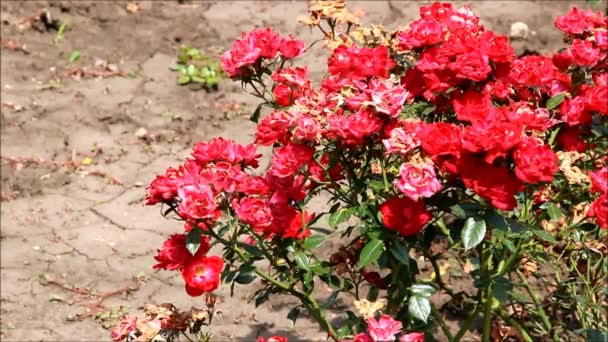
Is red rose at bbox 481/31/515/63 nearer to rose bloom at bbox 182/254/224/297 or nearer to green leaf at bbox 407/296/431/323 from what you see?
green leaf at bbox 407/296/431/323

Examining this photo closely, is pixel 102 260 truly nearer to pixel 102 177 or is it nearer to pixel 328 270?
pixel 102 177

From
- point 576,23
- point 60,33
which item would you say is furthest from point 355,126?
point 60,33

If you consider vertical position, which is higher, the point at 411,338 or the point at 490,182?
the point at 490,182

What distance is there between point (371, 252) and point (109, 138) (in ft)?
9.59

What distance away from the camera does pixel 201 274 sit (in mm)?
1955

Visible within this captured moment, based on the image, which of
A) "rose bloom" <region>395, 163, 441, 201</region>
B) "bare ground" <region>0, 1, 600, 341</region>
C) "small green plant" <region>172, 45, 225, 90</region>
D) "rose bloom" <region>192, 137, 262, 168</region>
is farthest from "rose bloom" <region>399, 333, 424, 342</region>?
"small green plant" <region>172, 45, 225, 90</region>

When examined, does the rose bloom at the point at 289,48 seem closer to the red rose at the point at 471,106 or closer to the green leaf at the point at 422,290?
the red rose at the point at 471,106

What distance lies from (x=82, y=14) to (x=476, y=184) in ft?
14.2

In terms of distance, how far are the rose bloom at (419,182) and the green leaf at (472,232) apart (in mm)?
121

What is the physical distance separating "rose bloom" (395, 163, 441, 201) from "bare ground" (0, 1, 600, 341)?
163 cm

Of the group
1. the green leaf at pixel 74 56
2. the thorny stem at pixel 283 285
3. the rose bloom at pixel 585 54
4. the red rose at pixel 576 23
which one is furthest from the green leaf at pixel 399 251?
the green leaf at pixel 74 56

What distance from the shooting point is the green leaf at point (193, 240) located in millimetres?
1874

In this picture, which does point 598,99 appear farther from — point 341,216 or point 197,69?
point 197,69

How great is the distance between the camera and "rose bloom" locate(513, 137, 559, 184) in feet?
5.61
